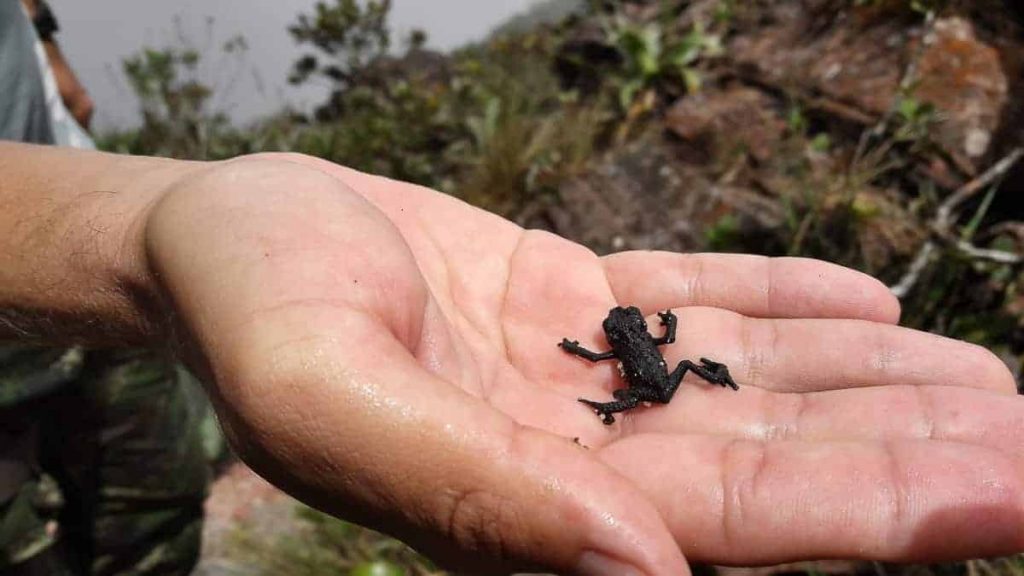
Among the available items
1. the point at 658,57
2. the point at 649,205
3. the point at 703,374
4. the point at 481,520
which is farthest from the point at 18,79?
the point at 658,57

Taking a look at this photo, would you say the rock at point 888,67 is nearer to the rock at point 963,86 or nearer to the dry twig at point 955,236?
the rock at point 963,86

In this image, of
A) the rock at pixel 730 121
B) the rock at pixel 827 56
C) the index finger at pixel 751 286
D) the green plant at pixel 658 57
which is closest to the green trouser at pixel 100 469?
the index finger at pixel 751 286

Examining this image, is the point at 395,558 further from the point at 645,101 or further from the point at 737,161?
the point at 645,101

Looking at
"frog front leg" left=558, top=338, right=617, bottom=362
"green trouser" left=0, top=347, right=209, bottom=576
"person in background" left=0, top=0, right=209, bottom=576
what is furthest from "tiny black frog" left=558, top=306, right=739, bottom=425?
"green trouser" left=0, top=347, right=209, bottom=576

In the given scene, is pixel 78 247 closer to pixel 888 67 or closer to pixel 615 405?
pixel 615 405

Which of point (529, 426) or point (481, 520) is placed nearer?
point (481, 520)

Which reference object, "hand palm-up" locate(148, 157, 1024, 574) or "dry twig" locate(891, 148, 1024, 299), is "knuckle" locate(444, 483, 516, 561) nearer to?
"hand palm-up" locate(148, 157, 1024, 574)
